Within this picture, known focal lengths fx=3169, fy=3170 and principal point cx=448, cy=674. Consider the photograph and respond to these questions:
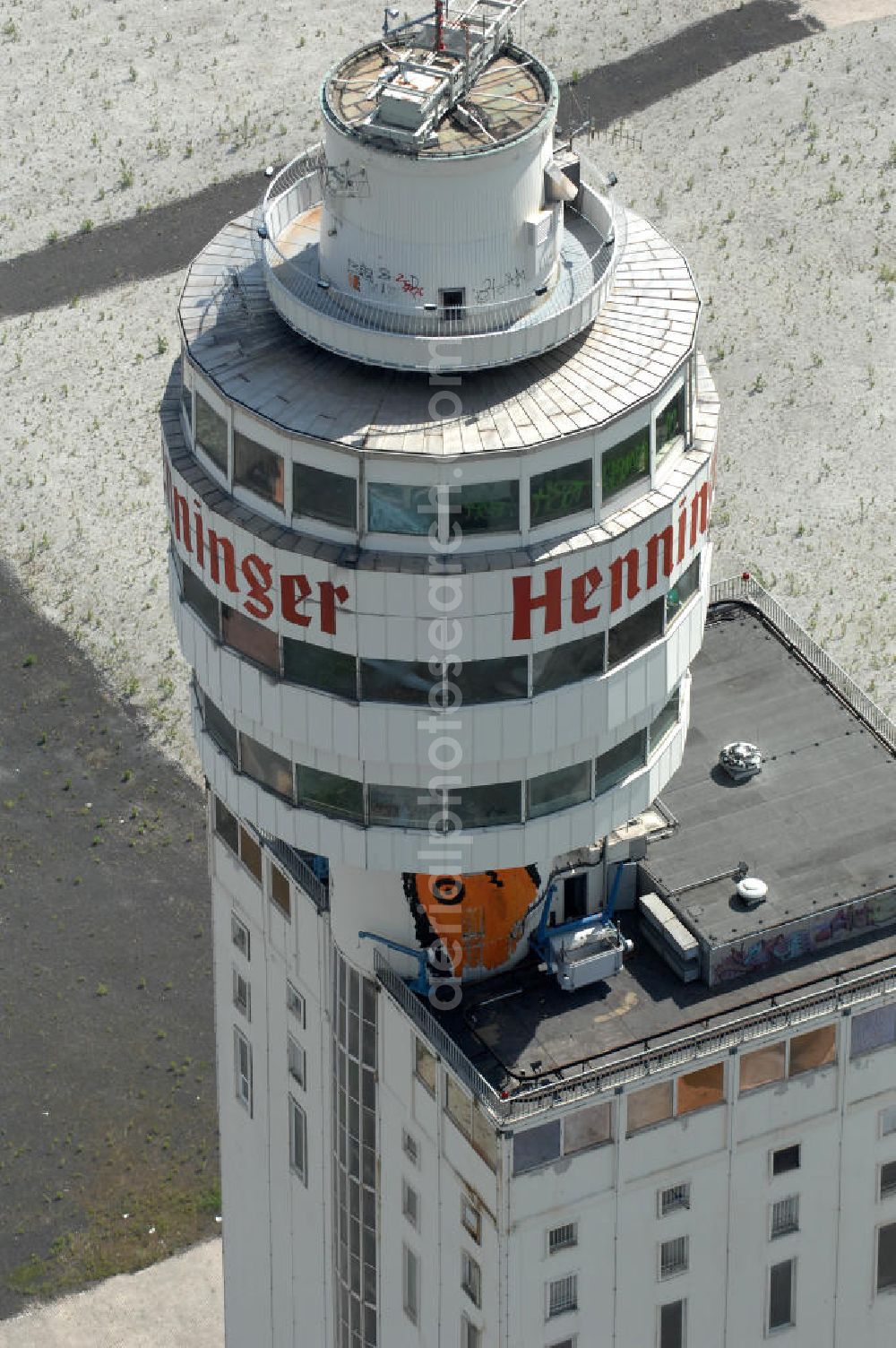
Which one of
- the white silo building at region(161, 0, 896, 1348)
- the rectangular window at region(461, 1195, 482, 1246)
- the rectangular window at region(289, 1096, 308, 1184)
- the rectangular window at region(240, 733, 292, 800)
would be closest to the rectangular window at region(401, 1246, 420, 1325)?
the white silo building at region(161, 0, 896, 1348)

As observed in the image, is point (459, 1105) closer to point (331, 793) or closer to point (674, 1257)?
point (674, 1257)

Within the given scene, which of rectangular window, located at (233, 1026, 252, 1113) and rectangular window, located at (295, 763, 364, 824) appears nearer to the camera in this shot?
rectangular window, located at (295, 763, 364, 824)

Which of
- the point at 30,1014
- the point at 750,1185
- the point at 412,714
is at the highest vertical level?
the point at 412,714

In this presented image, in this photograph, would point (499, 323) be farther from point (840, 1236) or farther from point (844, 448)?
point (844, 448)

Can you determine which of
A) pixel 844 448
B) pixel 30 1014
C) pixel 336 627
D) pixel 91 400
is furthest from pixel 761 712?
pixel 91 400

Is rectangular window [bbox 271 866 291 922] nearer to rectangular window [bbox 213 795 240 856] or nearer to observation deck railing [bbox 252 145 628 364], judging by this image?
rectangular window [bbox 213 795 240 856]

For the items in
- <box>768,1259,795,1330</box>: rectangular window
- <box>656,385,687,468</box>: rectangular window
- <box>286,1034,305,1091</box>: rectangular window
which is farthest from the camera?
<box>286,1034,305,1091</box>: rectangular window
